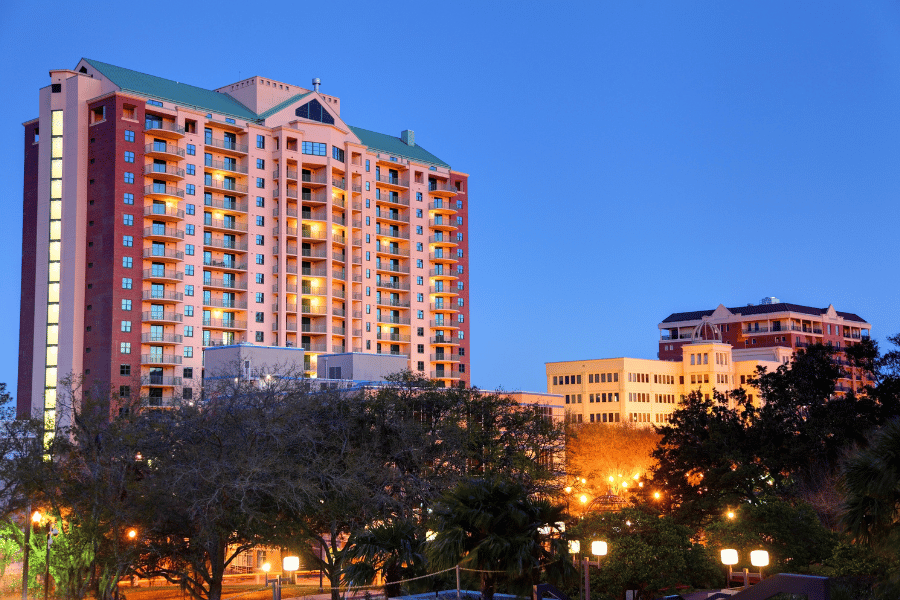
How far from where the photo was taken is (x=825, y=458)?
187ft

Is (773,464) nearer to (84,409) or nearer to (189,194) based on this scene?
(84,409)

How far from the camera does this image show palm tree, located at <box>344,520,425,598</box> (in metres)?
29.6

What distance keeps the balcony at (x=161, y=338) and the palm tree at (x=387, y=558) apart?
67674 mm

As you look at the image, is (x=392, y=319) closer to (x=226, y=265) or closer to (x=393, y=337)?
(x=393, y=337)

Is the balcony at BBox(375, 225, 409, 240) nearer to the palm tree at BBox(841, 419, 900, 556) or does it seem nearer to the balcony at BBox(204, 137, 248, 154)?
the balcony at BBox(204, 137, 248, 154)

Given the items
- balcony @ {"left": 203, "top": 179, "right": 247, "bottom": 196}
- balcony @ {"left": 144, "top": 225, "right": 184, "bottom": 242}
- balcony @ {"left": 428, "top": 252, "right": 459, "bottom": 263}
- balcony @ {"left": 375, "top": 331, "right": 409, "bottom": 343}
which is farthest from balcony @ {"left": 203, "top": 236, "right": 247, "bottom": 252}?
balcony @ {"left": 428, "top": 252, "right": 459, "bottom": 263}

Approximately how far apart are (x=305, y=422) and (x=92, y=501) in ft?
33.1

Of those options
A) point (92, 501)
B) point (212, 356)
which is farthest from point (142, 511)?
point (212, 356)

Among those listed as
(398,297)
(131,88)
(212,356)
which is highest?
(131,88)

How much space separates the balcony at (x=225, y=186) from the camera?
10038 centimetres

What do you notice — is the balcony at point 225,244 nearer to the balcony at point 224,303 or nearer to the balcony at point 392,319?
the balcony at point 224,303

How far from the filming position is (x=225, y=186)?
102m

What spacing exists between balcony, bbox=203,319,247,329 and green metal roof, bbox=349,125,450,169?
93.1ft

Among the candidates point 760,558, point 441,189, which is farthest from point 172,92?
point 760,558
